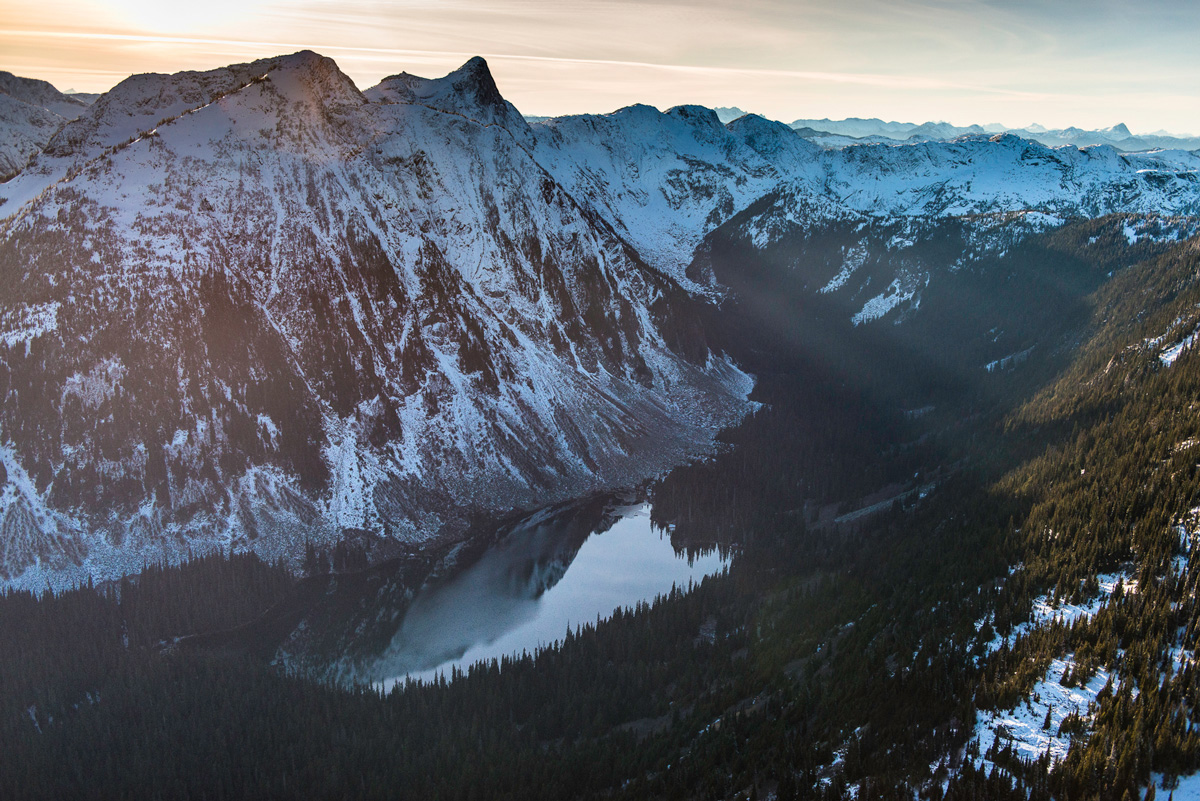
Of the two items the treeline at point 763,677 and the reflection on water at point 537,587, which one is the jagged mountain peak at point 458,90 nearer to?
the reflection on water at point 537,587

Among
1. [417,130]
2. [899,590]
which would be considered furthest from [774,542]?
[417,130]

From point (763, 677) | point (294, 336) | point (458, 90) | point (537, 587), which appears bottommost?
point (537, 587)

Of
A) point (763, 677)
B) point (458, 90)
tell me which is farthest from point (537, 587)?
point (458, 90)

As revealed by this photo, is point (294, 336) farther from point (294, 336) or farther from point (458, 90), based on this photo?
point (458, 90)

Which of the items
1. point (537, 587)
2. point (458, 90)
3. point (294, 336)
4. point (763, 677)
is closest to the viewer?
point (763, 677)

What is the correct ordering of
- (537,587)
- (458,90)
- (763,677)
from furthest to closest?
(458,90) < (537,587) < (763,677)

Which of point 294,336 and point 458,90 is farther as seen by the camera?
point 458,90

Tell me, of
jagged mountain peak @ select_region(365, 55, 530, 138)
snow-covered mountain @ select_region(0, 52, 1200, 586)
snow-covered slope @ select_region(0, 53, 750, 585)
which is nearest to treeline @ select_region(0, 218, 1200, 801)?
snow-covered mountain @ select_region(0, 52, 1200, 586)
